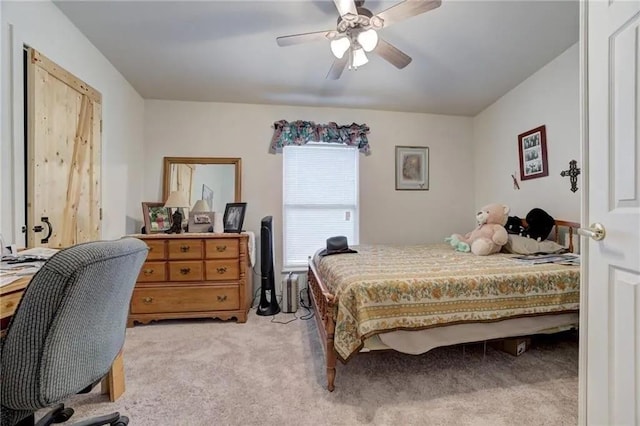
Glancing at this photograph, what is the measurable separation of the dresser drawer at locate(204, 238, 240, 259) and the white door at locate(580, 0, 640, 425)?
8.34 ft

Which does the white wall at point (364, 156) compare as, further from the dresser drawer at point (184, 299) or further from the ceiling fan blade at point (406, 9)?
the ceiling fan blade at point (406, 9)

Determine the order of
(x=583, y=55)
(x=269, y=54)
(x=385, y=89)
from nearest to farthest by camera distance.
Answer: (x=583, y=55) < (x=269, y=54) < (x=385, y=89)

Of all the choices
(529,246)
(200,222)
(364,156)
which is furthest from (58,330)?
(364,156)

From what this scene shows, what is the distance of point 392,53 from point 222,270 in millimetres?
2370

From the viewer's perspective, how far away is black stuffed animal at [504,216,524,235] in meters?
2.94

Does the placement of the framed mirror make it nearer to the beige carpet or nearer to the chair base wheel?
the beige carpet

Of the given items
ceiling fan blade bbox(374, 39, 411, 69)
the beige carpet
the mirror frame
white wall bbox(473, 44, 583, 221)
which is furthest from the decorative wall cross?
the mirror frame

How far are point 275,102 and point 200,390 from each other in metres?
2.92

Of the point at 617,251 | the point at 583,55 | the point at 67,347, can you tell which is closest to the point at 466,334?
the point at 617,251

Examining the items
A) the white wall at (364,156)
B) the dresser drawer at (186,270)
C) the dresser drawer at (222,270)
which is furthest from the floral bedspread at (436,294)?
the white wall at (364,156)

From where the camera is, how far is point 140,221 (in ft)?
10.6

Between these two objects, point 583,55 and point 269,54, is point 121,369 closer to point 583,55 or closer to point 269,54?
point 269,54

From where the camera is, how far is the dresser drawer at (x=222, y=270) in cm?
279

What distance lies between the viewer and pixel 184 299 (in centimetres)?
276
